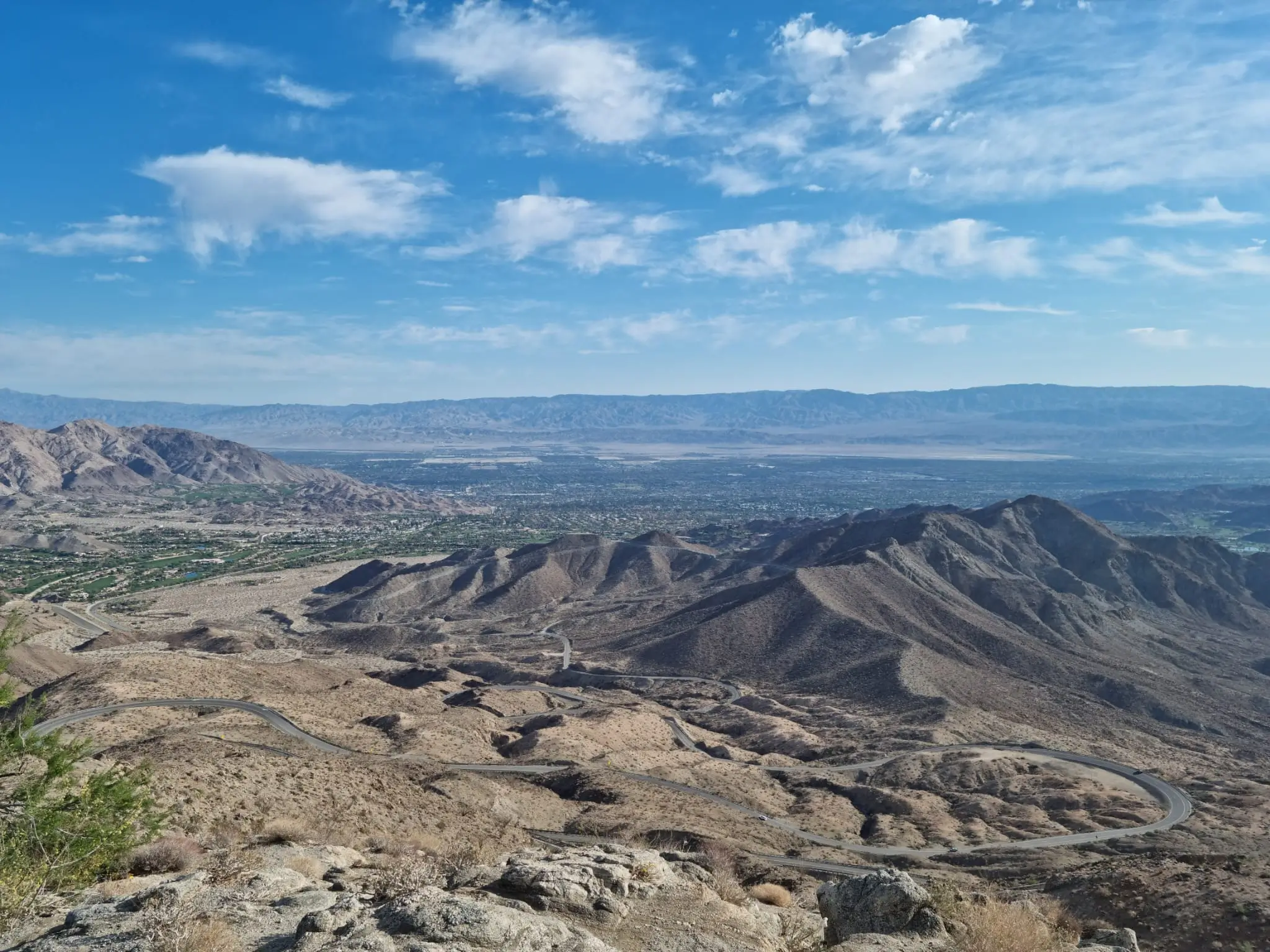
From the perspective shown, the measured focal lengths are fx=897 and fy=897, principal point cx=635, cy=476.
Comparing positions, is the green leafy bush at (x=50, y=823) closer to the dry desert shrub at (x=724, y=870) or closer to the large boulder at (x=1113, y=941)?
the dry desert shrub at (x=724, y=870)

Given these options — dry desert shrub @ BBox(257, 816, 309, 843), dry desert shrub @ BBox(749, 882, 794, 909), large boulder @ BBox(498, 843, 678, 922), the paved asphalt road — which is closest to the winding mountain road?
the paved asphalt road

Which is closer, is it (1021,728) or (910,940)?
(910,940)

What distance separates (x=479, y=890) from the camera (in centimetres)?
1683

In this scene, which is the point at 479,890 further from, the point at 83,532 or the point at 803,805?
the point at 83,532

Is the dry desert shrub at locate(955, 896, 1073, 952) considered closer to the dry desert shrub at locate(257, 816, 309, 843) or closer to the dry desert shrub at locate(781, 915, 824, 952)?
the dry desert shrub at locate(781, 915, 824, 952)

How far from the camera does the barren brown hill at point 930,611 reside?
3088 inches

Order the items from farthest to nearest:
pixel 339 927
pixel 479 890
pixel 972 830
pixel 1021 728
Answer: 1. pixel 1021 728
2. pixel 972 830
3. pixel 479 890
4. pixel 339 927

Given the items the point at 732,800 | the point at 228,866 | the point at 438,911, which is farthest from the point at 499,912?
the point at 732,800

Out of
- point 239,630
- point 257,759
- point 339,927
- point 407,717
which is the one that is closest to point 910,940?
point 339,927

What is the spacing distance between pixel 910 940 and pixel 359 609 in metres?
116

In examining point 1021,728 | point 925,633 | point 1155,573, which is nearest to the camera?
point 1021,728

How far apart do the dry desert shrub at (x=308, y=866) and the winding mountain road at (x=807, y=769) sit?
20.4 m

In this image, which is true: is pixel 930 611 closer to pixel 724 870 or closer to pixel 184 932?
pixel 724 870

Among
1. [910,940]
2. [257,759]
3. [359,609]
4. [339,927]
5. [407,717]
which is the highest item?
[339,927]
